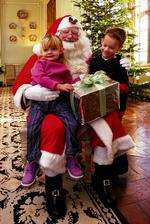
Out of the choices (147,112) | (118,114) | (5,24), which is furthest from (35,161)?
(5,24)

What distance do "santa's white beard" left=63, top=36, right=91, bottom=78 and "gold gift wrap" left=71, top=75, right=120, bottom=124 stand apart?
1.31 feet

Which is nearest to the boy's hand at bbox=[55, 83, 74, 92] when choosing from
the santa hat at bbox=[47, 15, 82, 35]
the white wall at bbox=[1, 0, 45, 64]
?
the santa hat at bbox=[47, 15, 82, 35]

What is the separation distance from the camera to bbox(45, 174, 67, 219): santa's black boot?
1.63 metres

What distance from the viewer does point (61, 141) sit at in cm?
162

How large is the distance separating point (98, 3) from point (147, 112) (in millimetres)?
1938

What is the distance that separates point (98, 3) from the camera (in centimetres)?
476

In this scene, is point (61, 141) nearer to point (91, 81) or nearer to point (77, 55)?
point (91, 81)

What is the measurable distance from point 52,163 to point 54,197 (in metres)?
0.21

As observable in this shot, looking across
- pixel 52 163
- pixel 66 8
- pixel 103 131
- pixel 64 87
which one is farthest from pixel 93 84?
pixel 66 8

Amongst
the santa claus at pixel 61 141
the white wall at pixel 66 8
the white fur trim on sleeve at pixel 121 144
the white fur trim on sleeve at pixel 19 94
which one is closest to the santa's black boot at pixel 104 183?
the santa claus at pixel 61 141

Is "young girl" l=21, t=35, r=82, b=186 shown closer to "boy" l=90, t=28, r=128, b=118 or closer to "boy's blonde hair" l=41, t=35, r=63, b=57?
"boy's blonde hair" l=41, t=35, r=63, b=57

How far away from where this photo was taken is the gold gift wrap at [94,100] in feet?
5.33

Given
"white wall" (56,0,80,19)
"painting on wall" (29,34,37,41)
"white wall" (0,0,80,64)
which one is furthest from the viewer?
"painting on wall" (29,34,37,41)

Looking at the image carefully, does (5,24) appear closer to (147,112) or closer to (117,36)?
(147,112)
